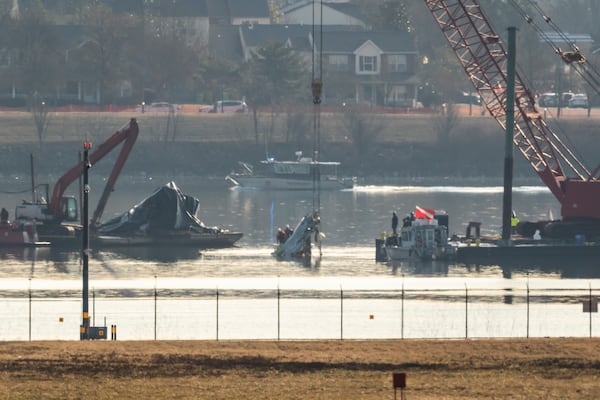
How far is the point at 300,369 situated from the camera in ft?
210

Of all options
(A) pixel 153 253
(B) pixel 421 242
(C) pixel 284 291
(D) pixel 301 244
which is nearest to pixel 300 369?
(C) pixel 284 291

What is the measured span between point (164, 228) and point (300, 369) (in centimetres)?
6159

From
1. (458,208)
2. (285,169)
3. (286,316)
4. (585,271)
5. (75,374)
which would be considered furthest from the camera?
(285,169)

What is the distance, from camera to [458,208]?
164750mm

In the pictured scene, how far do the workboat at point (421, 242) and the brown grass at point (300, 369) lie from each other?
1744 inches

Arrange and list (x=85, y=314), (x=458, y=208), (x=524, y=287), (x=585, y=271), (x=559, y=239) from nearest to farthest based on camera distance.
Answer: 1. (x=85, y=314)
2. (x=524, y=287)
3. (x=585, y=271)
4. (x=559, y=239)
5. (x=458, y=208)

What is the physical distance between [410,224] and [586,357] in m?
51.7

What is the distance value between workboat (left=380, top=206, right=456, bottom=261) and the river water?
120 cm

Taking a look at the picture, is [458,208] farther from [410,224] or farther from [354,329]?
[354,329]

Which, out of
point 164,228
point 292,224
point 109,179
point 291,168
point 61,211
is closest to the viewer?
point 61,211

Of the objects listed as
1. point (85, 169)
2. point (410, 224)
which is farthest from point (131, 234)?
point (85, 169)

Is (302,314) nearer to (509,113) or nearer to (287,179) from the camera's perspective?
(509,113)

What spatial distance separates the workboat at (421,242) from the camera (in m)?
116

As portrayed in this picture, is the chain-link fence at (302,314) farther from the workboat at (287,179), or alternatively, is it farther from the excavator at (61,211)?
the workboat at (287,179)
